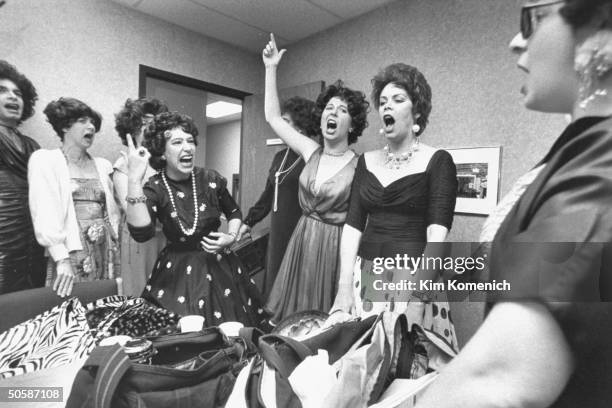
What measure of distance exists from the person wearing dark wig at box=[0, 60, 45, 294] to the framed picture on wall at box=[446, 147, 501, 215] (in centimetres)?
173

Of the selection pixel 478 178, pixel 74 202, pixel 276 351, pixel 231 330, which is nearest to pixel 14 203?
pixel 74 202

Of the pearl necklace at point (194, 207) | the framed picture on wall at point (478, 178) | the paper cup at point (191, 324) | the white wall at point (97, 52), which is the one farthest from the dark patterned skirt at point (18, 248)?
the framed picture on wall at point (478, 178)

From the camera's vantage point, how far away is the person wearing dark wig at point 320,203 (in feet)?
4.09

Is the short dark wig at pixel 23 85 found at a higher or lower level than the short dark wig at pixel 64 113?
higher

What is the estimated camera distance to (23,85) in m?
1.38

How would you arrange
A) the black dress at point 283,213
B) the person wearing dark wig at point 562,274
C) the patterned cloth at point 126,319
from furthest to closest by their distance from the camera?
the black dress at point 283,213 < the patterned cloth at point 126,319 < the person wearing dark wig at point 562,274

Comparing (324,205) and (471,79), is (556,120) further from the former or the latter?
(324,205)

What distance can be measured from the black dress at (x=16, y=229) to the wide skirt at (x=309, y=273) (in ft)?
2.92

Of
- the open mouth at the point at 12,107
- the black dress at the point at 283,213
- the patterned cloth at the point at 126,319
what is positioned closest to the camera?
the patterned cloth at the point at 126,319

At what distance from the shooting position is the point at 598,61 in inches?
9.6

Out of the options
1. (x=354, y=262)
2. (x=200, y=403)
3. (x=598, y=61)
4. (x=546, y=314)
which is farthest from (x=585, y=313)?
(x=354, y=262)

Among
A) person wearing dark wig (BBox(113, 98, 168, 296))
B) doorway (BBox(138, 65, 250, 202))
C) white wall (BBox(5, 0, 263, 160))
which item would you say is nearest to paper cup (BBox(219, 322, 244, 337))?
person wearing dark wig (BBox(113, 98, 168, 296))

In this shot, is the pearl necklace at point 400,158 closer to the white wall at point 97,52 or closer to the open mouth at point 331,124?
the open mouth at point 331,124

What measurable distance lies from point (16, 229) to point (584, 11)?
165 centimetres
